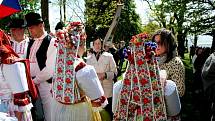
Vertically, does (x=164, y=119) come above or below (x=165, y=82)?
below

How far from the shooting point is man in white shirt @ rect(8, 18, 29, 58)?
536 centimetres

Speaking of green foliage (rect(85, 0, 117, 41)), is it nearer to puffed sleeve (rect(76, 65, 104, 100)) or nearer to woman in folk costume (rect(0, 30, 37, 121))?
puffed sleeve (rect(76, 65, 104, 100))

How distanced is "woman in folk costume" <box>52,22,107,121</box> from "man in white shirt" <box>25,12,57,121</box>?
1.94 ft

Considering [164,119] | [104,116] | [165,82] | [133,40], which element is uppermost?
[133,40]

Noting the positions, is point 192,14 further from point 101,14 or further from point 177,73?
point 177,73

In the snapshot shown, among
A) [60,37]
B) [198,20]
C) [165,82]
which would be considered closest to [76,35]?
[60,37]

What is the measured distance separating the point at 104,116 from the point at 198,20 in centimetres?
2446

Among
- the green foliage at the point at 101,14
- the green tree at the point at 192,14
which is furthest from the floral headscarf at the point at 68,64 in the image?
the green tree at the point at 192,14

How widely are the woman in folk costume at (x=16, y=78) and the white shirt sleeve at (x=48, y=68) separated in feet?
3.65

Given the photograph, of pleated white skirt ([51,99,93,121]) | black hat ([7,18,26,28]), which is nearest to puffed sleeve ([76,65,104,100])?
pleated white skirt ([51,99,93,121])

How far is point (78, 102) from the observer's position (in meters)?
4.46

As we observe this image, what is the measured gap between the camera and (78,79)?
4.29 meters

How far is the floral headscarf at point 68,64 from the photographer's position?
4.28 metres

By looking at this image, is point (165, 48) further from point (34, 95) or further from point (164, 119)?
point (34, 95)
